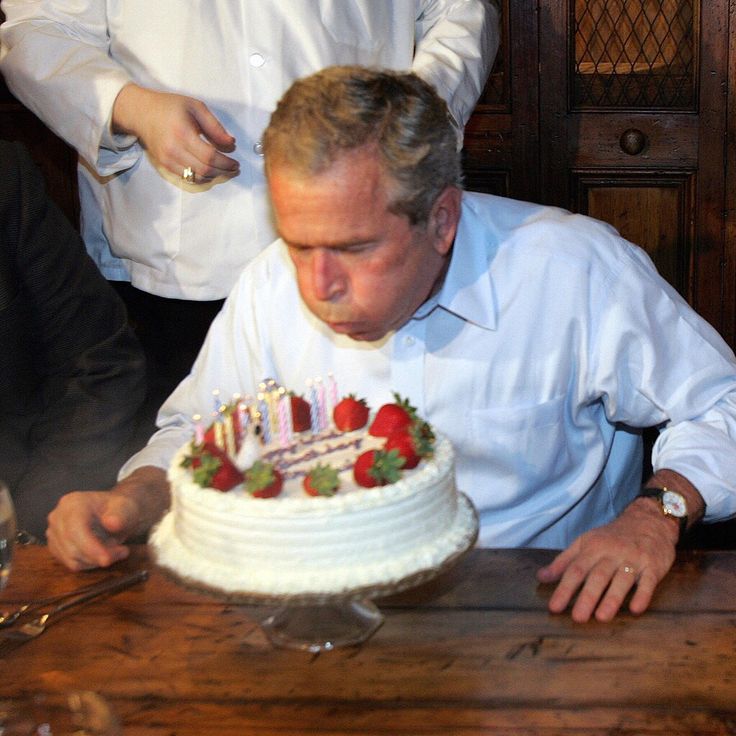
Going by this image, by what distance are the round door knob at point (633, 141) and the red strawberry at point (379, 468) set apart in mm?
2427

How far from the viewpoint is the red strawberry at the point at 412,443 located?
132 cm

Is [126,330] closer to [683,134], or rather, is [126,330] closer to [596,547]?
[596,547]

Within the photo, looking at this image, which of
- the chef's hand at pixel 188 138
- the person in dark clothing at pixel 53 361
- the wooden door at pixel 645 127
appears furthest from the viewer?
the wooden door at pixel 645 127

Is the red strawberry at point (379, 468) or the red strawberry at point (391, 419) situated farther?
the red strawberry at point (391, 419)

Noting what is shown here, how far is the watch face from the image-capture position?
1.56 m

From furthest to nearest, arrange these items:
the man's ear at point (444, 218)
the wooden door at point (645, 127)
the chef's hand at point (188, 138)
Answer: the wooden door at point (645, 127) < the chef's hand at point (188, 138) < the man's ear at point (444, 218)

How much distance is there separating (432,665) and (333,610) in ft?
0.52

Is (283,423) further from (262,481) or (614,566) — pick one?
(614,566)

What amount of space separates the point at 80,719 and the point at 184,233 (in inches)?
52.3

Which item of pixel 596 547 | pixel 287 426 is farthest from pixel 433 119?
pixel 596 547

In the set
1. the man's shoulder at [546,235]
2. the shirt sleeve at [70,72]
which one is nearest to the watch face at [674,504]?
the man's shoulder at [546,235]

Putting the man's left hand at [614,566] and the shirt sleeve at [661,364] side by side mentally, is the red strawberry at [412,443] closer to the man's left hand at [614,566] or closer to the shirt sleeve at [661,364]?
the man's left hand at [614,566]

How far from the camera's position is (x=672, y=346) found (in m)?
1.77

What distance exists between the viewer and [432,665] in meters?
1.26
